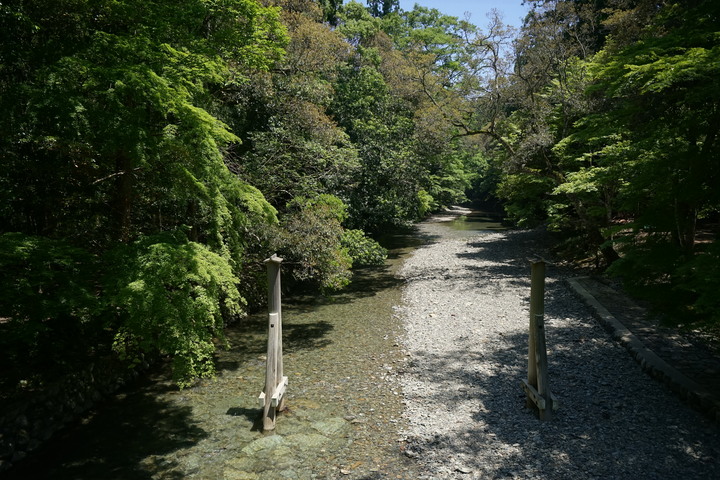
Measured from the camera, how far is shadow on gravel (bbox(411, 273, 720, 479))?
17.6ft

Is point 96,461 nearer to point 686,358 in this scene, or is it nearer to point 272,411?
point 272,411

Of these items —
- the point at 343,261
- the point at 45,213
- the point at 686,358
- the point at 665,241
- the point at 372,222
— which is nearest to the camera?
the point at 665,241

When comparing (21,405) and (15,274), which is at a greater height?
(15,274)

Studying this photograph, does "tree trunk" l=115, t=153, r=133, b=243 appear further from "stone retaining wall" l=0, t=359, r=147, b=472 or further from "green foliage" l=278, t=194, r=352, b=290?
"green foliage" l=278, t=194, r=352, b=290

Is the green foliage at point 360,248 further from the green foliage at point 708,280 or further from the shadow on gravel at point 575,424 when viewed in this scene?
the green foliage at point 708,280

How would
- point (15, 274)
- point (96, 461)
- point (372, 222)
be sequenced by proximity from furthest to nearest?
1. point (372, 222)
2. point (96, 461)
3. point (15, 274)

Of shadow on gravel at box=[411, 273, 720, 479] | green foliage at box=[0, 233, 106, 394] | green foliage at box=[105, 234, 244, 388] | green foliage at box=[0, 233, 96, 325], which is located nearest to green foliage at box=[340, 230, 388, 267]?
shadow on gravel at box=[411, 273, 720, 479]

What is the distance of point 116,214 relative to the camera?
25.5 ft

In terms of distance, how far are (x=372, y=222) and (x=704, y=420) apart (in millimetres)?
12827

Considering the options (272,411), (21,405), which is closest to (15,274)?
(21,405)

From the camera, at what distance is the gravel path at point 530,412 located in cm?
545

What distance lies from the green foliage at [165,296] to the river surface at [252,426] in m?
1.32

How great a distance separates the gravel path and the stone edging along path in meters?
0.15

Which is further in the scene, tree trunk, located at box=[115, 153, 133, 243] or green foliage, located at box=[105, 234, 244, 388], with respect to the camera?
tree trunk, located at box=[115, 153, 133, 243]
